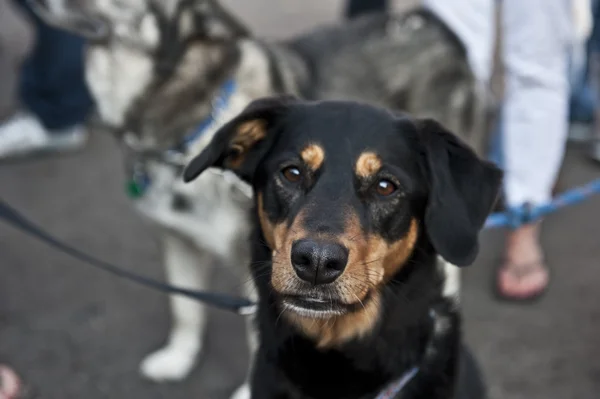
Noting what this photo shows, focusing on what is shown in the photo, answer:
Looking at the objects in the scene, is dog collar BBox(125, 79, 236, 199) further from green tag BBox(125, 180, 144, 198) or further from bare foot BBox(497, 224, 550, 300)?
bare foot BBox(497, 224, 550, 300)

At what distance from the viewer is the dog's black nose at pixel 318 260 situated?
6.64ft

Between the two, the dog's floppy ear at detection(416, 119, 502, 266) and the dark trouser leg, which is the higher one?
the dog's floppy ear at detection(416, 119, 502, 266)

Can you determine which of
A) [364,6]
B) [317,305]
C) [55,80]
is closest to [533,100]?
[364,6]

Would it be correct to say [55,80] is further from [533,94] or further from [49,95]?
[533,94]

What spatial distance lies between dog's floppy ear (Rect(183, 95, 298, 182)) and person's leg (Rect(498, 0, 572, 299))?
172 cm

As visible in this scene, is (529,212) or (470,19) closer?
(529,212)

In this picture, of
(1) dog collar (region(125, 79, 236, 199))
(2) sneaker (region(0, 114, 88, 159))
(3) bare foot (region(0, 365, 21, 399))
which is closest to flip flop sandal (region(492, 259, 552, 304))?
(1) dog collar (region(125, 79, 236, 199))

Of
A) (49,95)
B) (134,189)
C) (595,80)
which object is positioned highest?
(134,189)

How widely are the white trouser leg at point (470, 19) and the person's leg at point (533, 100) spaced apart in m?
0.13

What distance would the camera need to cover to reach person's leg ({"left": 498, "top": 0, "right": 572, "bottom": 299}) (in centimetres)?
373

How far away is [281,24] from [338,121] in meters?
6.33

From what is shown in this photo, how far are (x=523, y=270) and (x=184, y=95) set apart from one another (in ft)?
6.71

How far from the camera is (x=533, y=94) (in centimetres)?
388

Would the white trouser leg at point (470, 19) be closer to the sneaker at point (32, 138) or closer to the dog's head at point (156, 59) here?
the dog's head at point (156, 59)
